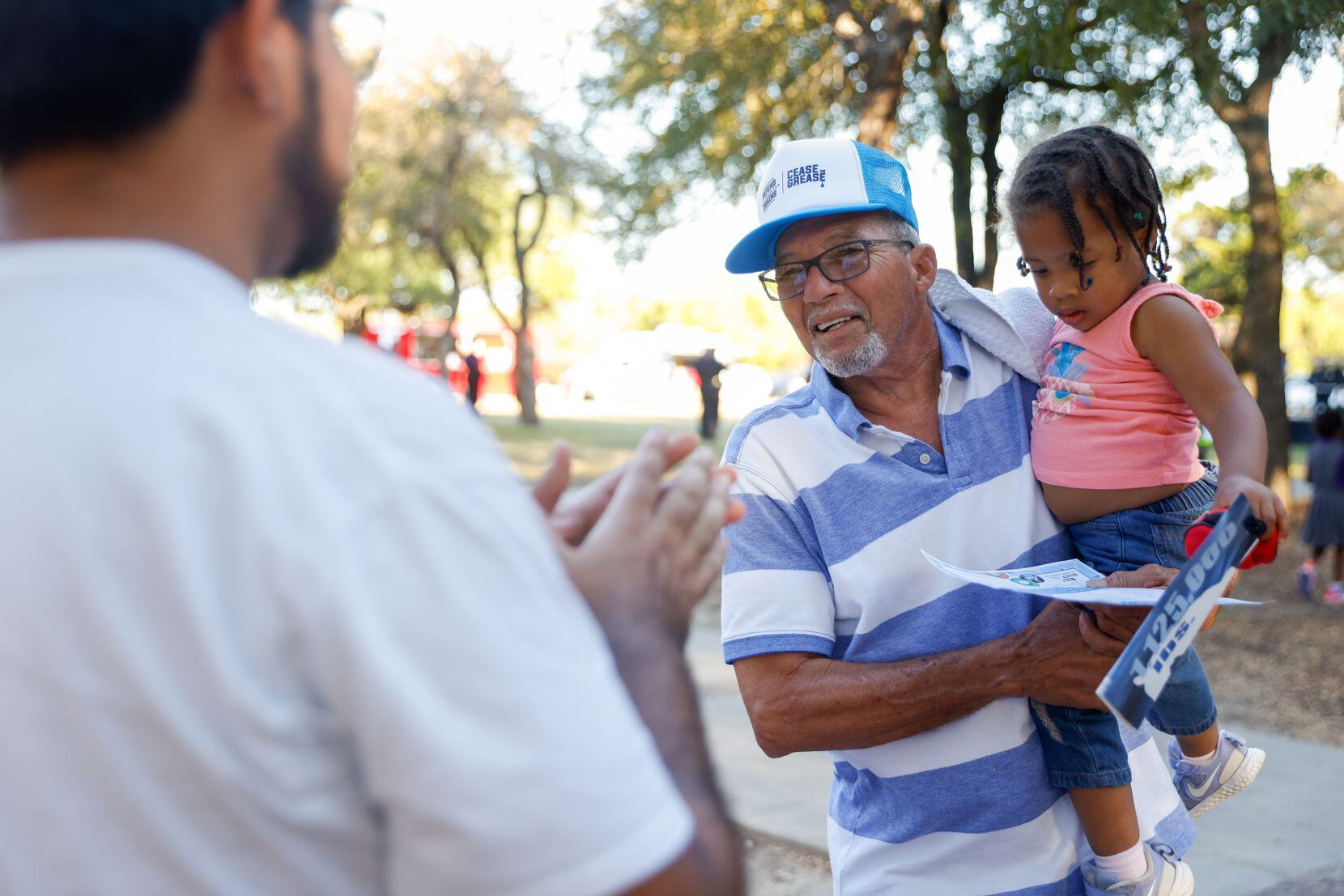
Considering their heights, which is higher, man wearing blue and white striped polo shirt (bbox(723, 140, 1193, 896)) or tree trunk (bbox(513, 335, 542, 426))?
man wearing blue and white striped polo shirt (bbox(723, 140, 1193, 896))

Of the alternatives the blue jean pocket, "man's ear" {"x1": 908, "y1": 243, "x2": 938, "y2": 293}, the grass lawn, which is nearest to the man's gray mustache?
"man's ear" {"x1": 908, "y1": 243, "x2": 938, "y2": 293}

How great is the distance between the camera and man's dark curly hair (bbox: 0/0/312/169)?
0.91 metres

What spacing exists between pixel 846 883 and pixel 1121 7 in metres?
7.75

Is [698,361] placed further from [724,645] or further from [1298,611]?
[724,645]

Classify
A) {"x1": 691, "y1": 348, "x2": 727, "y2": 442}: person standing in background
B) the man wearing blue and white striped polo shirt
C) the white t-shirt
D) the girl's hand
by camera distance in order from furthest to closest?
{"x1": 691, "y1": 348, "x2": 727, "y2": 442}: person standing in background < the man wearing blue and white striped polo shirt < the girl's hand < the white t-shirt

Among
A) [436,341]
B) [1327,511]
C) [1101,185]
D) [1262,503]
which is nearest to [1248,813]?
[1101,185]

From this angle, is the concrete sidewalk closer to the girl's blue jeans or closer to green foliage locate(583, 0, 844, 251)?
the girl's blue jeans

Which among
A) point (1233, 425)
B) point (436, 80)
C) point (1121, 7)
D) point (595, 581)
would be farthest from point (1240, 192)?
point (436, 80)

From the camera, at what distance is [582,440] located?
981 inches

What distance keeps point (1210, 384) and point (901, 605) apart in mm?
753

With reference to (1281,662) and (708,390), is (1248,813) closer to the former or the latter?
(1281,662)

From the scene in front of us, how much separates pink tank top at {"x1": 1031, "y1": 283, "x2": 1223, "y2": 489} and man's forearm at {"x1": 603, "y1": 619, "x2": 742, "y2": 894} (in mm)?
1563

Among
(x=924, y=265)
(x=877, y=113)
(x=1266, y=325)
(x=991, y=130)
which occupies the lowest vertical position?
(x=1266, y=325)

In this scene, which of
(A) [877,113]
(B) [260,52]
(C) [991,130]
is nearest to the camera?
(B) [260,52]
